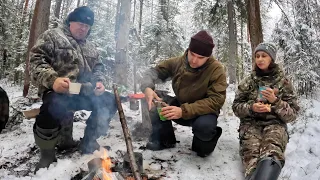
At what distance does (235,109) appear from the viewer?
3488mm

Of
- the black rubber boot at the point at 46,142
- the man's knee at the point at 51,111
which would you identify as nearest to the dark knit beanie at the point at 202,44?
the man's knee at the point at 51,111

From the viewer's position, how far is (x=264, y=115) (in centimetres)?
333

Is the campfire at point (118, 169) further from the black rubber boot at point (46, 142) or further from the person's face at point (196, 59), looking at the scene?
the person's face at point (196, 59)

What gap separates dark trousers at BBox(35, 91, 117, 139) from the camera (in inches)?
112

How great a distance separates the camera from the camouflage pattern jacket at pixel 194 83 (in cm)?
317

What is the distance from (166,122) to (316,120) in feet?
11.1

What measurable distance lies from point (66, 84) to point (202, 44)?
1.70 metres

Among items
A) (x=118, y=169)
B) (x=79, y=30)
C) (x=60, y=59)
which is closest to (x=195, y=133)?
(x=118, y=169)

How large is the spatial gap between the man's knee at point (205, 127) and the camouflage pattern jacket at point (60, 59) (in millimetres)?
1566

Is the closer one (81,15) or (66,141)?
(81,15)

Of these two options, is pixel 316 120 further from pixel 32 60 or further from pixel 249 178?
pixel 32 60

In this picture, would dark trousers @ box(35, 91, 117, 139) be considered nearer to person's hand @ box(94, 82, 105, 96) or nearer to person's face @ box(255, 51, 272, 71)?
person's hand @ box(94, 82, 105, 96)

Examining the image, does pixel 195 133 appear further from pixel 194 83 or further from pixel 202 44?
pixel 202 44

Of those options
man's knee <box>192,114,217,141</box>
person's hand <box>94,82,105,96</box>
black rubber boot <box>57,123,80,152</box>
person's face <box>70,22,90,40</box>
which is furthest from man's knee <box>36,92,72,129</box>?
man's knee <box>192,114,217,141</box>
